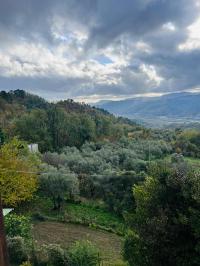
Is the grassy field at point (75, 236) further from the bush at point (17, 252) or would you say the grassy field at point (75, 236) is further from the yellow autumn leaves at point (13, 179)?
the bush at point (17, 252)

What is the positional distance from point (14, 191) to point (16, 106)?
189ft

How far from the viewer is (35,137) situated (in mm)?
51000

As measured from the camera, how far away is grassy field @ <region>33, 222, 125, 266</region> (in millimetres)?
21038

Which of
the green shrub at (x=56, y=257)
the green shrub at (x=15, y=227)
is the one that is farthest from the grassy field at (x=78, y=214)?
the green shrub at (x=56, y=257)

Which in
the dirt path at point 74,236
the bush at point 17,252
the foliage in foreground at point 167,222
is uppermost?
the foliage in foreground at point 167,222

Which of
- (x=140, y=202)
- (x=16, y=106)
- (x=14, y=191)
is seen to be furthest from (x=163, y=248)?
(x=16, y=106)

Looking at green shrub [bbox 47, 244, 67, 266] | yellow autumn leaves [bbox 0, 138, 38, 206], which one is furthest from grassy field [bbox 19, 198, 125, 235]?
green shrub [bbox 47, 244, 67, 266]

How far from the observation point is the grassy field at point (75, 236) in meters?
21.0

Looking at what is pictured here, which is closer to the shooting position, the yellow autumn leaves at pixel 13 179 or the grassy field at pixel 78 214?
the yellow autumn leaves at pixel 13 179

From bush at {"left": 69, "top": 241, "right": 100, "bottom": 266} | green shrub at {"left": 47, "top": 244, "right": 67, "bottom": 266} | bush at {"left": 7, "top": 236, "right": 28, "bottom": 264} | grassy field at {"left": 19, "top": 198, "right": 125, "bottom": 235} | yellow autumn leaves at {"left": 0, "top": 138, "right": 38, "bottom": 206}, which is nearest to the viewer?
bush at {"left": 69, "top": 241, "right": 100, "bottom": 266}

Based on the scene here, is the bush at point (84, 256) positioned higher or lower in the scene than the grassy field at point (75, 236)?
higher

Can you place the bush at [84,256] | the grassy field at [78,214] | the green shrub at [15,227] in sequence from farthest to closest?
1. the grassy field at [78,214]
2. the green shrub at [15,227]
3. the bush at [84,256]

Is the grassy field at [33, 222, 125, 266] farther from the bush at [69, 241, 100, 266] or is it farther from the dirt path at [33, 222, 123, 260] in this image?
the bush at [69, 241, 100, 266]

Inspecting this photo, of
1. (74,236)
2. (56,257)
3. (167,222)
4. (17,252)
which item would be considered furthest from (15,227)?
(167,222)
